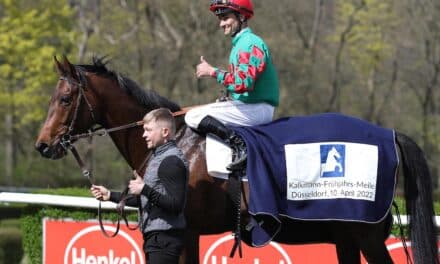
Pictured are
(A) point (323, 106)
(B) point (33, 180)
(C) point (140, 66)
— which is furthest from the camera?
(A) point (323, 106)

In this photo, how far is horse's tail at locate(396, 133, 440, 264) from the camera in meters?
5.95

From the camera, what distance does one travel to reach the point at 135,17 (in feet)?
90.9

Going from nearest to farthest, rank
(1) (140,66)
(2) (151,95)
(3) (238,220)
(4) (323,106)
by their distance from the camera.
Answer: (3) (238,220), (2) (151,95), (1) (140,66), (4) (323,106)

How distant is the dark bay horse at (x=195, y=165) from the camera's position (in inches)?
234

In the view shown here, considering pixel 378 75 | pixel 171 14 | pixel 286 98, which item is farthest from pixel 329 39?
pixel 171 14

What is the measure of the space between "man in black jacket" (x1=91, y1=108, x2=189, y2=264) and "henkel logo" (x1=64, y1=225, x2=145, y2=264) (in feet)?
8.52

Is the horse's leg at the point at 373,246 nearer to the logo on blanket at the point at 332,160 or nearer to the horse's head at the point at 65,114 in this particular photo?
the logo on blanket at the point at 332,160

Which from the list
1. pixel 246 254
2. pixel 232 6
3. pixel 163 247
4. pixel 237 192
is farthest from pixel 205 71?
pixel 246 254

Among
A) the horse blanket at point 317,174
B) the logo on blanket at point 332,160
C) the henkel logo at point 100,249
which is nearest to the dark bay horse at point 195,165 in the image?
the horse blanket at point 317,174

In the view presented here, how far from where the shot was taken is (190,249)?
5910mm

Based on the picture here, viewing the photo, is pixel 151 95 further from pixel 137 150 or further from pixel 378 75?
pixel 378 75

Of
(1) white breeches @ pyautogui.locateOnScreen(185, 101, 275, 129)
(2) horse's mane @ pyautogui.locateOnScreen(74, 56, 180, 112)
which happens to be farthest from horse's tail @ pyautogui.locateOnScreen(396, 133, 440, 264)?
(2) horse's mane @ pyautogui.locateOnScreen(74, 56, 180, 112)

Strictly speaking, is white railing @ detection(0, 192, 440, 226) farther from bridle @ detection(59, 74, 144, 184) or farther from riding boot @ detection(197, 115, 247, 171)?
riding boot @ detection(197, 115, 247, 171)

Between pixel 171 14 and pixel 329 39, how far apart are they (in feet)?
25.7
